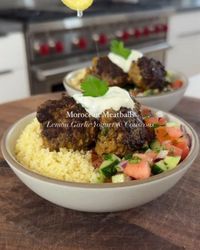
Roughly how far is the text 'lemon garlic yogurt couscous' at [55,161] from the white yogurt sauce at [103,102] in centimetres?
10

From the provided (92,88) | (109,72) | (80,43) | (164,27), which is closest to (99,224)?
(92,88)

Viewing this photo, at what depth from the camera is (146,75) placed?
1163mm

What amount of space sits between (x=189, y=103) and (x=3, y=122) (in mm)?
652

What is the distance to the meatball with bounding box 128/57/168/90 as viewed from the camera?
1.16 metres

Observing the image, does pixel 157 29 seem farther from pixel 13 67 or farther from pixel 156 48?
pixel 13 67

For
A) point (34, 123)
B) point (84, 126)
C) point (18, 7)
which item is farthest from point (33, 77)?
point (84, 126)

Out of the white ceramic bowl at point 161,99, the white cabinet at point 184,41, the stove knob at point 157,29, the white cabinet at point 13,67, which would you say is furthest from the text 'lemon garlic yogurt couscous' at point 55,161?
the white cabinet at point 184,41

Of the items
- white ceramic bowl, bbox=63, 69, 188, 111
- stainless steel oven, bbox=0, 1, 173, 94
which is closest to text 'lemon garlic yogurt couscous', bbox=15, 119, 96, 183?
white ceramic bowl, bbox=63, 69, 188, 111

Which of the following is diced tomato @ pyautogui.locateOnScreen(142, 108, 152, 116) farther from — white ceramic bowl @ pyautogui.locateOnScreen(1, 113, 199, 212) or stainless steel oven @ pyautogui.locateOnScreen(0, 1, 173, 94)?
stainless steel oven @ pyautogui.locateOnScreen(0, 1, 173, 94)

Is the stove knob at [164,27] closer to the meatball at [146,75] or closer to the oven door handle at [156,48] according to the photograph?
the oven door handle at [156,48]

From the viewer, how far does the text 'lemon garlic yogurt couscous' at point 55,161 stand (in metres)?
0.71

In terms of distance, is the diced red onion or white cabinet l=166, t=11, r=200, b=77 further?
white cabinet l=166, t=11, r=200, b=77

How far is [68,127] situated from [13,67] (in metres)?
1.49

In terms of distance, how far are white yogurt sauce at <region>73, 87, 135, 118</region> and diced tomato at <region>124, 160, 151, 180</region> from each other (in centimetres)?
15
